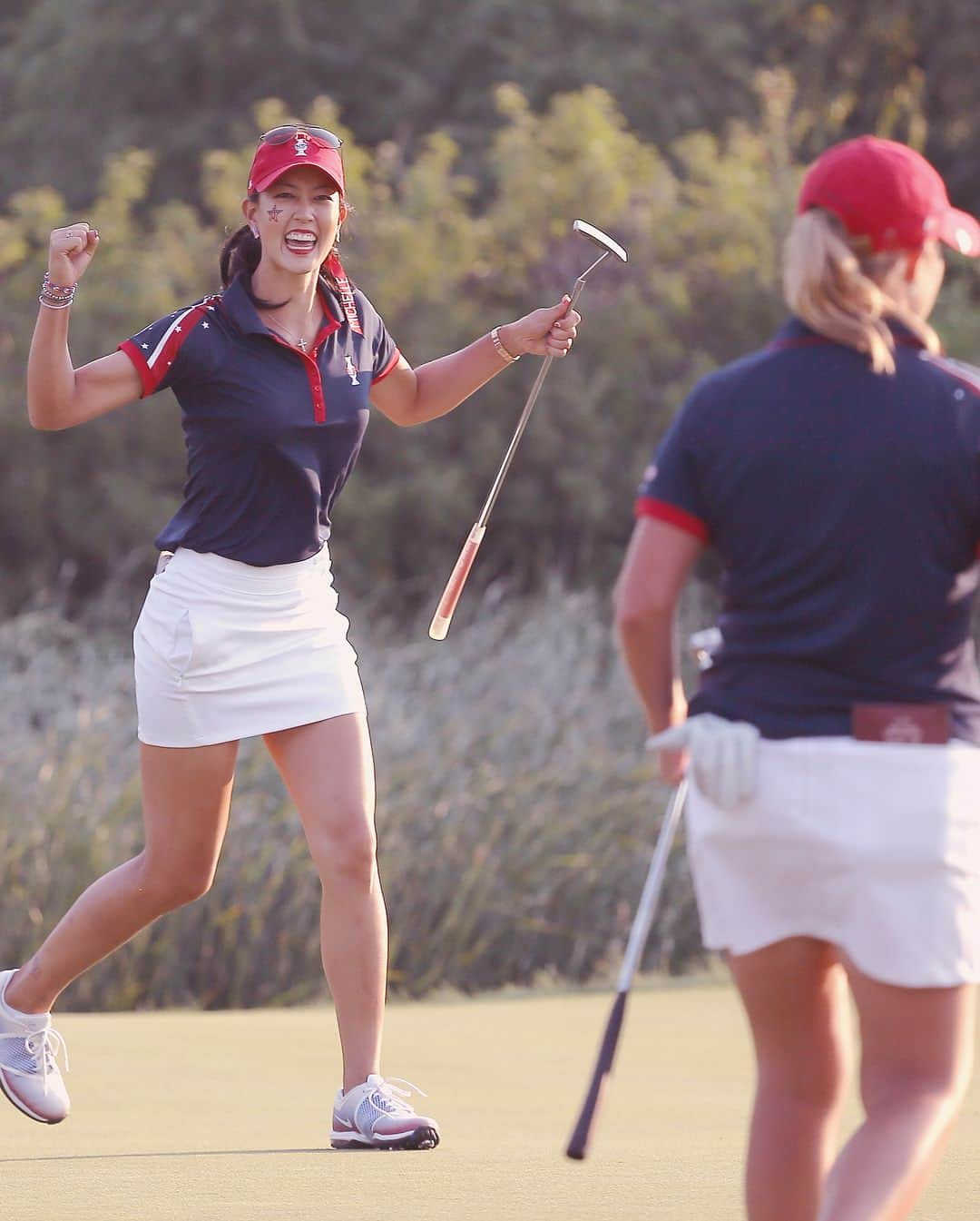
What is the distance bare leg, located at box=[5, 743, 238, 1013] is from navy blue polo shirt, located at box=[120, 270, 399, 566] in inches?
17.5

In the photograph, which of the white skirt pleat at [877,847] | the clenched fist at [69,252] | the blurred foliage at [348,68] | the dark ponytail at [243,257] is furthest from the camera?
the blurred foliage at [348,68]

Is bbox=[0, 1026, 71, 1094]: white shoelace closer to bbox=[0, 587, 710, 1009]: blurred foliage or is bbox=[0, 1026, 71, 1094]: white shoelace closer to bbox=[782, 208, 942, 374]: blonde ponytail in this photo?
bbox=[782, 208, 942, 374]: blonde ponytail

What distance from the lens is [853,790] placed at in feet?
9.67

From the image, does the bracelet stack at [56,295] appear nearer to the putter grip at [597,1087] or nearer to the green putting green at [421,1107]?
the green putting green at [421,1107]

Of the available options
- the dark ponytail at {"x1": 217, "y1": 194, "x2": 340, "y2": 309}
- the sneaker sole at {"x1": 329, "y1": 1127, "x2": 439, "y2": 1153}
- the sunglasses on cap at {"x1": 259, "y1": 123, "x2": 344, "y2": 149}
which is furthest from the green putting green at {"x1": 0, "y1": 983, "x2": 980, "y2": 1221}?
the sunglasses on cap at {"x1": 259, "y1": 123, "x2": 344, "y2": 149}

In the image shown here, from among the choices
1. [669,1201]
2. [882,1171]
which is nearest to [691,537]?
[882,1171]

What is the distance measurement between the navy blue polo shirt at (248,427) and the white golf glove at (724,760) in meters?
1.92

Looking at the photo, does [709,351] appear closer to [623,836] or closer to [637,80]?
[623,836]

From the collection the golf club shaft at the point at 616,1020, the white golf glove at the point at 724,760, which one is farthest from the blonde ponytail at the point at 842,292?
the golf club shaft at the point at 616,1020

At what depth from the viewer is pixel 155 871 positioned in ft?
16.2

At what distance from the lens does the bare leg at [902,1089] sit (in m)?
2.95

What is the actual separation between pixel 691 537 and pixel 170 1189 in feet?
6.73

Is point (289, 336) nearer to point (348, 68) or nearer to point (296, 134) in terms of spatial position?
point (296, 134)

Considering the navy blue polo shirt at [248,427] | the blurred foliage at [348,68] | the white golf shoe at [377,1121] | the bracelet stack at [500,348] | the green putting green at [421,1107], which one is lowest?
the green putting green at [421,1107]
